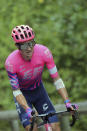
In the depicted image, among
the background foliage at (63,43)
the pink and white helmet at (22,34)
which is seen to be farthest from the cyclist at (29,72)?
the background foliage at (63,43)

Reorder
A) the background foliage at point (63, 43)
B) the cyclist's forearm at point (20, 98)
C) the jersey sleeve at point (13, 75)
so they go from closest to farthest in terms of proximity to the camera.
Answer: the cyclist's forearm at point (20, 98) < the jersey sleeve at point (13, 75) < the background foliage at point (63, 43)

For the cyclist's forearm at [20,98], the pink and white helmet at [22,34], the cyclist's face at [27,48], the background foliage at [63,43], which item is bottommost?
the background foliage at [63,43]

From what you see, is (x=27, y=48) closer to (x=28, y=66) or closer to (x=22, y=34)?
(x=22, y=34)

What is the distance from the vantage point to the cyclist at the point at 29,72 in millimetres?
5051

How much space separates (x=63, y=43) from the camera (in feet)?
35.0

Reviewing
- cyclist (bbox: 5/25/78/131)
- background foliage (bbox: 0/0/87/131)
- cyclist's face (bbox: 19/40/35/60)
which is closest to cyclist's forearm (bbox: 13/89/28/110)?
cyclist (bbox: 5/25/78/131)

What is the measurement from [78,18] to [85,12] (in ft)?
1.40

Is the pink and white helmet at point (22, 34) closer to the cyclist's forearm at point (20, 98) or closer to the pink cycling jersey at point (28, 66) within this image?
the pink cycling jersey at point (28, 66)

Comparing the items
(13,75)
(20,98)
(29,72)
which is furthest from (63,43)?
(20,98)

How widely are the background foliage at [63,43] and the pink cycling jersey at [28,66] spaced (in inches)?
167

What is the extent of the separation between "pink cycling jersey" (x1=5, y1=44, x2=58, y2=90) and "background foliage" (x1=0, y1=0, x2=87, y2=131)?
13.9 ft

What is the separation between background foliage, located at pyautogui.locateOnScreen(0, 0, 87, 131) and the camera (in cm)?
978

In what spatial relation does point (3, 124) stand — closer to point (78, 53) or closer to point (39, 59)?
point (78, 53)

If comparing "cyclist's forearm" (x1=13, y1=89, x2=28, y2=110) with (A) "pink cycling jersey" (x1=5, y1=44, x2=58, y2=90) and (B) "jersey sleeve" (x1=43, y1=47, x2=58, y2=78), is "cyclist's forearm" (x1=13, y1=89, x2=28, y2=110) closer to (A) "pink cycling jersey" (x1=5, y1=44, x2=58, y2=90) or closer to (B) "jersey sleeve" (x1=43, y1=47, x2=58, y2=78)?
(A) "pink cycling jersey" (x1=5, y1=44, x2=58, y2=90)
